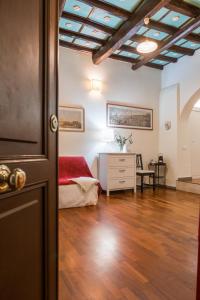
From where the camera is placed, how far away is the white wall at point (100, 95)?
458 centimetres

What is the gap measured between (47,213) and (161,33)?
434cm

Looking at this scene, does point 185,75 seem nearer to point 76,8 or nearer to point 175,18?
point 175,18

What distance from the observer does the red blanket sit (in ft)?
13.5

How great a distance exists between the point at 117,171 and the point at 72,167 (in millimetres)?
1001

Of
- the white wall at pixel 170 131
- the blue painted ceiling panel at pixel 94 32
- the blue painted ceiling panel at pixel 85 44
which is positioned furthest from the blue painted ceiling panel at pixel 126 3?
the white wall at pixel 170 131

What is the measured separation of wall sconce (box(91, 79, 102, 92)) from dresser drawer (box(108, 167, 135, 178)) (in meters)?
1.88

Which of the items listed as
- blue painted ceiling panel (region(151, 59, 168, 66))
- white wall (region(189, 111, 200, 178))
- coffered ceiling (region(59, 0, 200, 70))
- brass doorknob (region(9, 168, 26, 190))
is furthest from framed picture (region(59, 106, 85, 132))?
brass doorknob (region(9, 168, 26, 190))

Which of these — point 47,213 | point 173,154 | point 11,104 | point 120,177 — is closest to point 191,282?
point 47,213

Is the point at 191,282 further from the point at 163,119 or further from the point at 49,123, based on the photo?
the point at 163,119

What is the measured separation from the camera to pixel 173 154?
5.29 meters

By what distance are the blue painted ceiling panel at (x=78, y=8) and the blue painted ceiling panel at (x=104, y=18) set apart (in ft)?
0.34

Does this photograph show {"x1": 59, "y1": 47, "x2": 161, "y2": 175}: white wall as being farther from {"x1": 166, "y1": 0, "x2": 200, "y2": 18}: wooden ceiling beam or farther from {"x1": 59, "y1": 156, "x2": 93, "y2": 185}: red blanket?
{"x1": 166, "y1": 0, "x2": 200, "y2": 18}: wooden ceiling beam

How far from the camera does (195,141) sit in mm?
6016

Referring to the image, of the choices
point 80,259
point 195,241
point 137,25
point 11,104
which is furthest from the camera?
point 137,25
